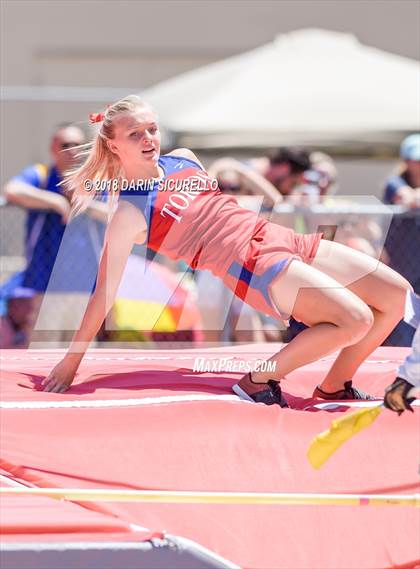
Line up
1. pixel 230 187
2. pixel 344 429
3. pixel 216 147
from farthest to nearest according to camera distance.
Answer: pixel 216 147
pixel 230 187
pixel 344 429

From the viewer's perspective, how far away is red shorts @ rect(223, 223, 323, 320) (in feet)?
9.98

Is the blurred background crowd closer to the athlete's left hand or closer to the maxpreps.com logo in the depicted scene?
the maxpreps.com logo

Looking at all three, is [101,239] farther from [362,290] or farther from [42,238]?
[362,290]

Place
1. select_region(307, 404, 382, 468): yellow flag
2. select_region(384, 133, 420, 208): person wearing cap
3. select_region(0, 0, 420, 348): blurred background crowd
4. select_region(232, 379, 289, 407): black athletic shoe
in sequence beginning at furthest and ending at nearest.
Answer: select_region(384, 133, 420, 208): person wearing cap < select_region(0, 0, 420, 348): blurred background crowd < select_region(232, 379, 289, 407): black athletic shoe < select_region(307, 404, 382, 468): yellow flag

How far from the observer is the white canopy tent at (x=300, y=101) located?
7.67 m

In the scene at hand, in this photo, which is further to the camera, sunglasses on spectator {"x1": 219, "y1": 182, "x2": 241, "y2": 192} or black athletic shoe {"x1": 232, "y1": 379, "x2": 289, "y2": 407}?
sunglasses on spectator {"x1": 219, "y1": 182, "x2": 241, "y2": 192}

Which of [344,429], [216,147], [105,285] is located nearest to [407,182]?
[216,147]

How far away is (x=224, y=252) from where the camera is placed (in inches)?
120

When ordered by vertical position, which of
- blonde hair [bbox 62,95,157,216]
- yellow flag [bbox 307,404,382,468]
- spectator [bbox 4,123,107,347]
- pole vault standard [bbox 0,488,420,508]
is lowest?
Result: pole vault standard [bbox 0,488,420,508]

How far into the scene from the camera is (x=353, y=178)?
392 inches

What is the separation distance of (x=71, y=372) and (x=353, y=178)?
277 inches

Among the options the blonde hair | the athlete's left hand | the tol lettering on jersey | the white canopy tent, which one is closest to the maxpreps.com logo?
the tol lettering on jersey

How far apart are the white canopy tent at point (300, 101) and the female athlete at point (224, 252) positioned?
4494 millimetres

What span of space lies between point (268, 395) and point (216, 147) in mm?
4684
